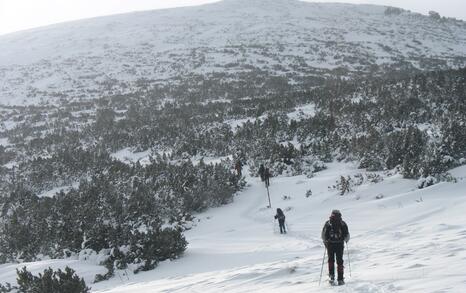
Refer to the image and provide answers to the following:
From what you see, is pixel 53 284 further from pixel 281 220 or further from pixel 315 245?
pixel 281 220

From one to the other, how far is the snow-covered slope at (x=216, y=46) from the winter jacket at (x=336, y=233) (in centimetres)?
3204

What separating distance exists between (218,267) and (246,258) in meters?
0.65

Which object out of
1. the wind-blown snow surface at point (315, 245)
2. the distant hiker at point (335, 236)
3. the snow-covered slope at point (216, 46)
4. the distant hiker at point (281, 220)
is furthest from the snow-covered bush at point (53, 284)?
the snow-covered slope at point (216, 46)

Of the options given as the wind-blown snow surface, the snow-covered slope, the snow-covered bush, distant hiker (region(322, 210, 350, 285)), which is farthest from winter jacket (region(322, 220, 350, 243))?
the snow-covered slope

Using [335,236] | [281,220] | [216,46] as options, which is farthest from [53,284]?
[216,46]

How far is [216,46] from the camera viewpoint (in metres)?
52.4

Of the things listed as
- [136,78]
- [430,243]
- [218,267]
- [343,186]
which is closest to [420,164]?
[343,186]

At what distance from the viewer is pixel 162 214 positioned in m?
15.0

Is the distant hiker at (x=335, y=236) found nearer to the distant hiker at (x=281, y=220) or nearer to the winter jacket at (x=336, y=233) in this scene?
the winter jacket at (x=336, y=233)

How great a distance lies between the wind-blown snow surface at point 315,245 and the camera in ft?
20.8

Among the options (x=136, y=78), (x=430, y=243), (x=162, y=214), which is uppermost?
(x=136, y=78)

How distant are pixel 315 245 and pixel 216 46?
147 feet

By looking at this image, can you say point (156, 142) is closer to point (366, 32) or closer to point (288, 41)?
point (288, 41)

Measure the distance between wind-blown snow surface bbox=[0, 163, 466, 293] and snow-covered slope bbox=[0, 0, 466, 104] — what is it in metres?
24.8
